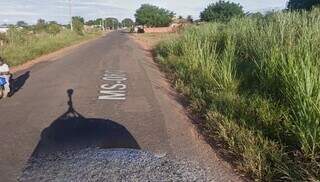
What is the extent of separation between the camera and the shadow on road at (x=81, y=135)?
6.73 m

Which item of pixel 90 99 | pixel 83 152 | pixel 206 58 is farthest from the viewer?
pixel 206 58

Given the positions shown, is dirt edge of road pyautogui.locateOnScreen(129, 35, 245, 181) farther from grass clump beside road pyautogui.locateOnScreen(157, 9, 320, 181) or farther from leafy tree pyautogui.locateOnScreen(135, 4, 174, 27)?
leafy tree pyautogui.locateOnScreen(135, 4, 174, 27)

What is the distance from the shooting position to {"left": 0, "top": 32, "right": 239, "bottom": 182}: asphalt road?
21.3ft

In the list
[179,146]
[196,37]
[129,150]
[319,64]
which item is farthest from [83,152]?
[196,37]

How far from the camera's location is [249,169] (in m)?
5.42

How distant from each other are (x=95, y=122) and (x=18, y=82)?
7.03 meters

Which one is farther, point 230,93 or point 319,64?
point 230,93

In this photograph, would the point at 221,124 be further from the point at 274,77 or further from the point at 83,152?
the point at 83,152

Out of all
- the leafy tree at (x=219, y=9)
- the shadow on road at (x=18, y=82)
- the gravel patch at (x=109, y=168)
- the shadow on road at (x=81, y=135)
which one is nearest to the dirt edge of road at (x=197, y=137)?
the gravel patch at (x=109, y=168)

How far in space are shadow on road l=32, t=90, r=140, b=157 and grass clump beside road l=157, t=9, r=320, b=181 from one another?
4.75 ft

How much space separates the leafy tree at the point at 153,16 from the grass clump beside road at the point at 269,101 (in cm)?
11313

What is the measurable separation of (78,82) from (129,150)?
8.01 m

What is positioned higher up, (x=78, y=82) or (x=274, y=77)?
(x=274, y=77)

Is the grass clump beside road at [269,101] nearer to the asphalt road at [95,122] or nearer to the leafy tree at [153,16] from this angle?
the asphalt road at [95,122]
